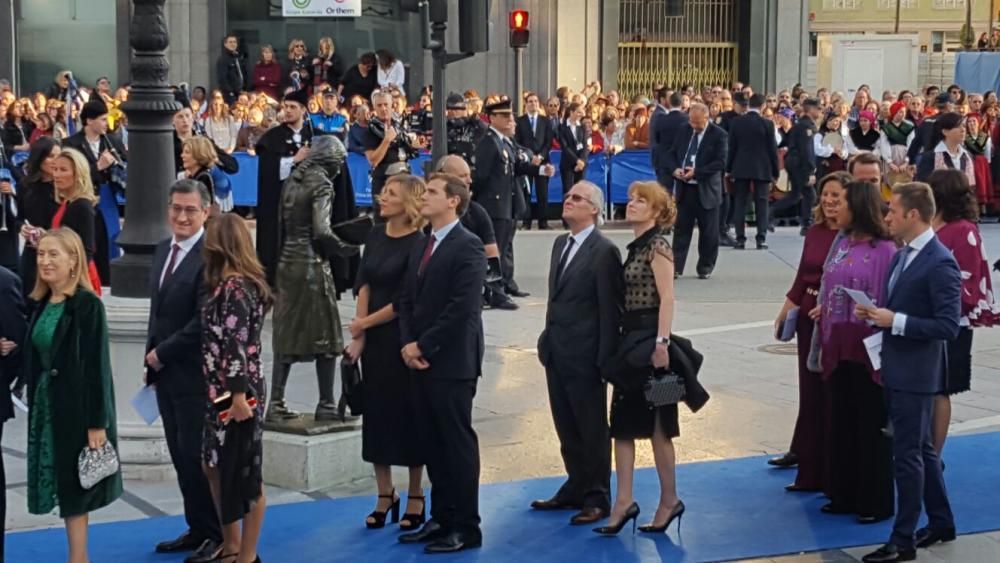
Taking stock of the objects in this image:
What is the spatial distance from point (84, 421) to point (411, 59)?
25.3 meters

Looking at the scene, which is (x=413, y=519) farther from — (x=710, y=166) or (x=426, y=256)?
(x=710, y=166)

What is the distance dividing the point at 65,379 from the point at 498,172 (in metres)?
8.39

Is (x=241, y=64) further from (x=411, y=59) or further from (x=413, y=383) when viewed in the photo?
(x=413, y=383)

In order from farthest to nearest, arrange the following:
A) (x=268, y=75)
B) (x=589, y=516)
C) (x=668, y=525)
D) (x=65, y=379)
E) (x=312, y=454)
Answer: (x=268, y=75), (x=312, y=454), (x=589, y=516), (x=668, y=525), (x=65, y=379)

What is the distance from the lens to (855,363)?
864 centimetres

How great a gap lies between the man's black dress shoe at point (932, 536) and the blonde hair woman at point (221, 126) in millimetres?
16651

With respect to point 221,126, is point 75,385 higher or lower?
lower

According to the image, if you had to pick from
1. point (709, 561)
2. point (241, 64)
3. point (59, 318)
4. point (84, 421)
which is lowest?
point (709, 561)

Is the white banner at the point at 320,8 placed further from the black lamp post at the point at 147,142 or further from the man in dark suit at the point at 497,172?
the black lamp post at the point at 147,142

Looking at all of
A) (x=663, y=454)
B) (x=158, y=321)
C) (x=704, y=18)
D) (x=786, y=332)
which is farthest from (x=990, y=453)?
(x=704, y=18)

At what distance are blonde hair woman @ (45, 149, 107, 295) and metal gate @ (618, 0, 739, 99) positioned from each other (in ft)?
85.5

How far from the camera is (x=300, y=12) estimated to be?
30453 millimetres

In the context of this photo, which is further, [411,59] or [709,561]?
[411,59]

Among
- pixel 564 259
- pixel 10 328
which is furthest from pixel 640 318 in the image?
pixel 10 328
